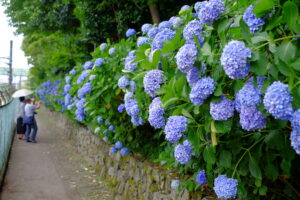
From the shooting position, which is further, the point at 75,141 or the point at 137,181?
the point at 75,141

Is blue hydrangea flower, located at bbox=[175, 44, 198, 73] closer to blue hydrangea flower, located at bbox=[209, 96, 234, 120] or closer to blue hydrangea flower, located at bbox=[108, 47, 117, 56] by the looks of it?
blue hydrangea flower, located at bbox=[209, 96, 234, 120]

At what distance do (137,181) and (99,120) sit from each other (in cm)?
114

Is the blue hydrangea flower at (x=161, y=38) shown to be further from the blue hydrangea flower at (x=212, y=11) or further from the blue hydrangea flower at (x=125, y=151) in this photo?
the blue hydrangea flower at (x=125, y=151)

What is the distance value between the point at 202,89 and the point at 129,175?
11.9 ft

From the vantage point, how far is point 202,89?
174 cm

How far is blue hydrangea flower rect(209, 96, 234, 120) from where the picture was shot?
1.70 m

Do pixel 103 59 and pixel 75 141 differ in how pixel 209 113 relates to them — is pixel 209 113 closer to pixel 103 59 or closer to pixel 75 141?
pixel 103 59

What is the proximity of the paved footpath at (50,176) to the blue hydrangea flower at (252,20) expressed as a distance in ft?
14.5

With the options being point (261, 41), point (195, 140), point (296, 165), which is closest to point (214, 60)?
point (261, 41)

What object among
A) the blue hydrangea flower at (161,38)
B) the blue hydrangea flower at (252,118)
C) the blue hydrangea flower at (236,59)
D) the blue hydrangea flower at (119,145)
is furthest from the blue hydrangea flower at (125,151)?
the blue hydrangea flower at (236,59)

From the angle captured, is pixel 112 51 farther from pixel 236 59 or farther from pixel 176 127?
pixel 236 59

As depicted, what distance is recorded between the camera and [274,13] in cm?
161

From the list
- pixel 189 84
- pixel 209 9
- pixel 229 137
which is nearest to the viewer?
pixel 209 9

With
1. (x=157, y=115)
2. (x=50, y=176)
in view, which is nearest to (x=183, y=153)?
(x=157, y=115)
